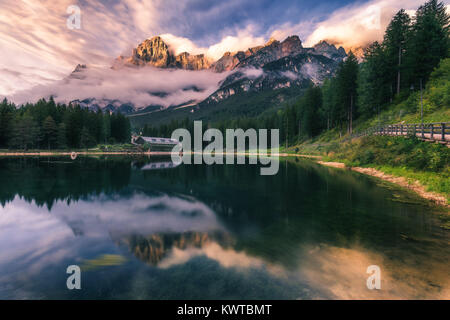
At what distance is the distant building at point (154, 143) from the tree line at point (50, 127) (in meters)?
13.2

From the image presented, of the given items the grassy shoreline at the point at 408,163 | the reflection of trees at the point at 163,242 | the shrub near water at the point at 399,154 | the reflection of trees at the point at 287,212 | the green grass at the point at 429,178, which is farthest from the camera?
the shrub near water at the point at 399,154

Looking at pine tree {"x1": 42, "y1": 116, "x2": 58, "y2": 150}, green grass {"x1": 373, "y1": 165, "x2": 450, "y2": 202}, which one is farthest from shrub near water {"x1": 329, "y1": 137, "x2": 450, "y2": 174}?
pine tree {"x1": 42, "y1": 116, "x2": 58, "y2": 150}

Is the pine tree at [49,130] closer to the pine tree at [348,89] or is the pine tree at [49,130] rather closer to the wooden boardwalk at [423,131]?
the pine tree at [348,89]

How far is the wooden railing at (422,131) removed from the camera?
813 inches

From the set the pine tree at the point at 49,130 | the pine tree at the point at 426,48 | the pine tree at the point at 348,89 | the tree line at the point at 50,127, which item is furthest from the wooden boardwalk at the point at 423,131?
the pine tree at the point at 49,130

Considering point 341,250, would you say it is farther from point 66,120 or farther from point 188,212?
point 66,120

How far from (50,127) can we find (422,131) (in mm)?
110593

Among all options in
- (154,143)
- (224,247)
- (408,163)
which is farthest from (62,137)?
(408,163)

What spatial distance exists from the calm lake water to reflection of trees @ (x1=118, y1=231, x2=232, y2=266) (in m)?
0.04

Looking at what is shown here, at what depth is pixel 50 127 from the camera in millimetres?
88938

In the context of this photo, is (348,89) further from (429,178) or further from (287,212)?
(287,212)

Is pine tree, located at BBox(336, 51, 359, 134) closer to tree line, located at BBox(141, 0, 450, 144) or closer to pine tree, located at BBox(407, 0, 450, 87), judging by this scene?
tree line, located at BBox(141, 0, 450, 144)

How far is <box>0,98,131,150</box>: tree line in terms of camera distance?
81.3 metres

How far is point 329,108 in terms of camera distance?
255 ft
